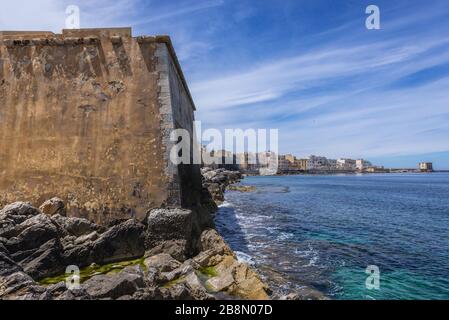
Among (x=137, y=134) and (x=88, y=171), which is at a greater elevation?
(x=137, y=134)

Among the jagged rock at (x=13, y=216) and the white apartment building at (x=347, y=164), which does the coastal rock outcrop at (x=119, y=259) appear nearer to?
the jagged rock at (x=13, y=216)

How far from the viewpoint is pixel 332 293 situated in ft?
30.4

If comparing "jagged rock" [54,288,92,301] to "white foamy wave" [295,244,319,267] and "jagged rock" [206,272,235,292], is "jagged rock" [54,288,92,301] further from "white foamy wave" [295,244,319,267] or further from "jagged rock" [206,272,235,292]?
"white foamy wave" [295,244,319,267]

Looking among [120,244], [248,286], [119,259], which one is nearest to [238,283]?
[248,286]

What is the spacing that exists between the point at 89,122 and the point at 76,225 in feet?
11.0

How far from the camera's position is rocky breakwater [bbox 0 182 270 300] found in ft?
20.0

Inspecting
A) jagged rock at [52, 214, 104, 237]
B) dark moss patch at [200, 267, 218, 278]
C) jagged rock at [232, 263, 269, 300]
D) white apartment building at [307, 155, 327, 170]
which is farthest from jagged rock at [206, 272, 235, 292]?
white apartment building at [307, 155, 327, 170]

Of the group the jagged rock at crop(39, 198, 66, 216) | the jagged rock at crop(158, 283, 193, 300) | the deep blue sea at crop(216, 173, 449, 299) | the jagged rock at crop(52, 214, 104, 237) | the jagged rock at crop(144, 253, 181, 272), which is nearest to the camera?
the jagged rock at crop(158, 283, 193, 300)

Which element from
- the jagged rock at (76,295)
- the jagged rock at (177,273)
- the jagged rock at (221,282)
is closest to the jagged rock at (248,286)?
the jagged rock at (221,282)
